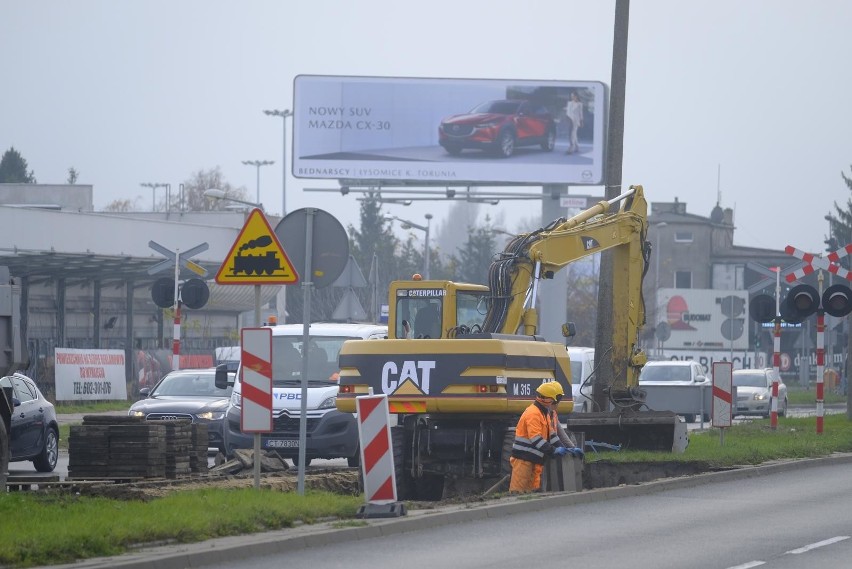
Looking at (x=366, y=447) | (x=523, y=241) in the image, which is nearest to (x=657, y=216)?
(x=523, y=241)

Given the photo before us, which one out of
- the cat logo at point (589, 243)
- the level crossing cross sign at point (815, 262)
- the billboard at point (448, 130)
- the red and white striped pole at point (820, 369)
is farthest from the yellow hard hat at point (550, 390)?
the billboard at point (448, 130)

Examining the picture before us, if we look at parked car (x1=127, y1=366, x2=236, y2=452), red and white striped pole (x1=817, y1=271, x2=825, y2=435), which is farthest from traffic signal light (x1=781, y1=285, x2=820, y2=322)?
parked car (x1=127, y1=366, x2=236, y2=452)

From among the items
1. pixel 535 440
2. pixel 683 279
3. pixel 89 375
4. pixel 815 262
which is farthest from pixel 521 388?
pixel 683 279

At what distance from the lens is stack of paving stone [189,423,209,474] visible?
730 inches

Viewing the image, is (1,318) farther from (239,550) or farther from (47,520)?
(239,550)

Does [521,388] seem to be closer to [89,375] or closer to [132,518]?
[132,518]

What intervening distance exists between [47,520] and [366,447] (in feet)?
10.5

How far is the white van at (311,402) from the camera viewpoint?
69.2 feet

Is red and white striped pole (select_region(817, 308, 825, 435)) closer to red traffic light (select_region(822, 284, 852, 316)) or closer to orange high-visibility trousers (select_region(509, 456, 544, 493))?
A: red traffic light (select_region(822, 284, 852, 316))

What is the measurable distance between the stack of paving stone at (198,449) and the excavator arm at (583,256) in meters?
3.92

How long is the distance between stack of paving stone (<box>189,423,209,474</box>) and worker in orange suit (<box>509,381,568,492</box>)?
3864mm

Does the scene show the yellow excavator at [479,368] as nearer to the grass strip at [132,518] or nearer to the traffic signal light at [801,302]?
the grass strip at [132,518]

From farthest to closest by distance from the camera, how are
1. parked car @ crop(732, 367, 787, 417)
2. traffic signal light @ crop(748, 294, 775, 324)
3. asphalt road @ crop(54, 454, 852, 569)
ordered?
parked car @ crop(732, 367, 787, 417), traffic signal light @ crop(748, 294, 775, 324), asphalt road @ crop(54, 454, 852, 569)

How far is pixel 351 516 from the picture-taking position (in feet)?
45.9
